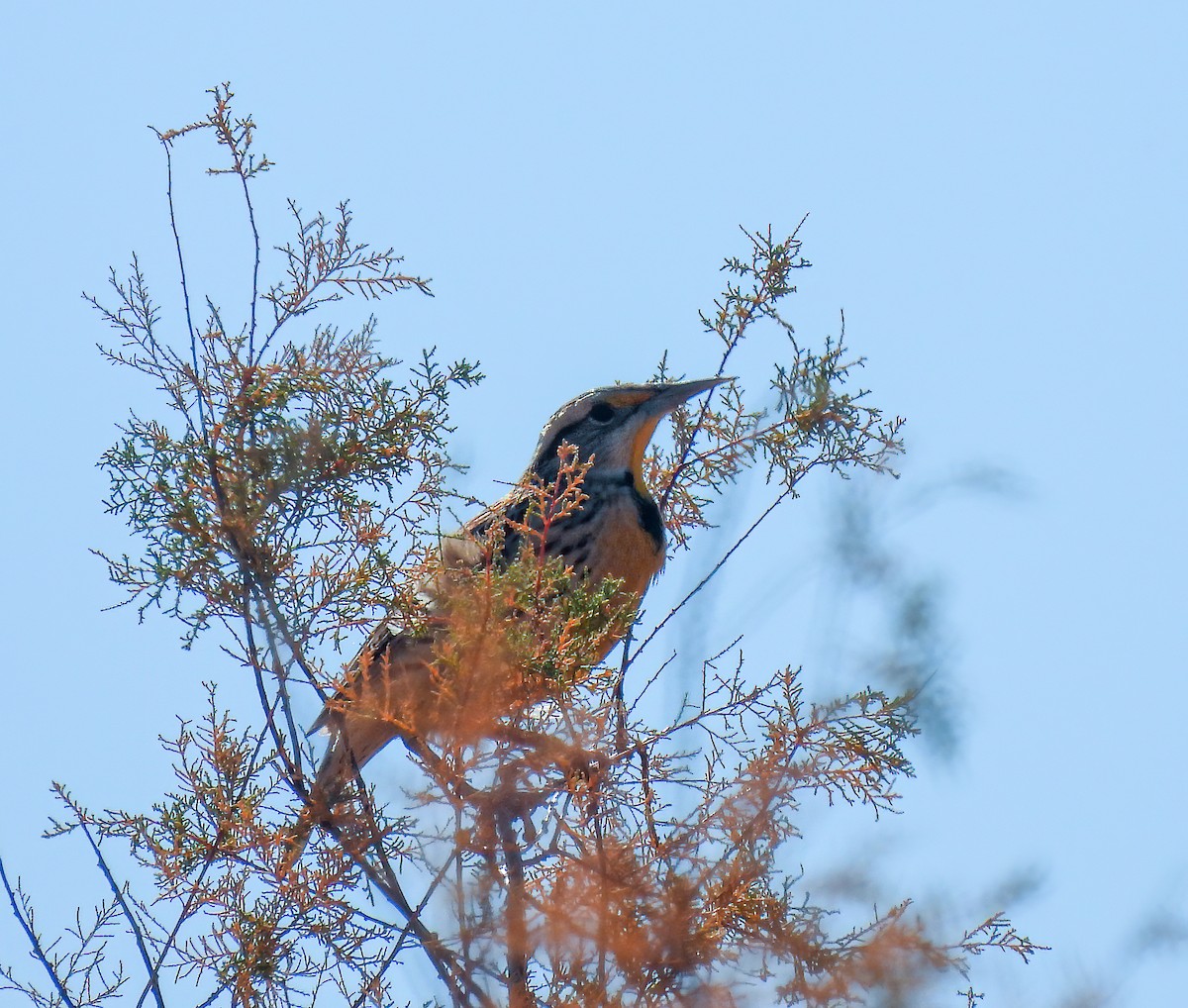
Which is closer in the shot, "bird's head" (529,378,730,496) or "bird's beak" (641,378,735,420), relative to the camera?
"bird's beak" (641,378,735,420)

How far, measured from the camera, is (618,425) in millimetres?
6418

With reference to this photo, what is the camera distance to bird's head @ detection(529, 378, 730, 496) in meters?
6.33

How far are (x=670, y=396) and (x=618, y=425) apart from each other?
0.27 m

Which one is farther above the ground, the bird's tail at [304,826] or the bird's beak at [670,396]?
the bird's beak at [670,396]

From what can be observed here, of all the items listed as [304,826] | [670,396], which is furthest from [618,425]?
[304,826]

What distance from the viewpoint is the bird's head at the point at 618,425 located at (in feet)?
20.8

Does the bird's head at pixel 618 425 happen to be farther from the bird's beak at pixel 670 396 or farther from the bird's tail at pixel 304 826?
the bird's tail at pixel 304 826

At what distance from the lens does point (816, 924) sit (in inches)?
134

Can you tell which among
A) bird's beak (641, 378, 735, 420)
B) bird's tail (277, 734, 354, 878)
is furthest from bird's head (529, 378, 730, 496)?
bird's tail (277, 734, 354, 878)

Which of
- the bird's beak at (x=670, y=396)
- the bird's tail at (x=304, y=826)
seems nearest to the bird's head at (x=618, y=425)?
the bird's beak at (x=670, y=396)

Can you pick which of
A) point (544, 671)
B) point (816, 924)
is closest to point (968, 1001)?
point (816, 924)

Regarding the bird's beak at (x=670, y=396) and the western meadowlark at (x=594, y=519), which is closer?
the western meadowlark at (x=594, y=519)

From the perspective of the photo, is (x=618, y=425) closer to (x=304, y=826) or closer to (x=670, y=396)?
(x=670, y=396)

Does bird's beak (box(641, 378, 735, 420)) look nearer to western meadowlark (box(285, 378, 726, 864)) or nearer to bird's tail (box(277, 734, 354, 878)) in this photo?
western meadowlark (box(285, 378, 726, 864))
